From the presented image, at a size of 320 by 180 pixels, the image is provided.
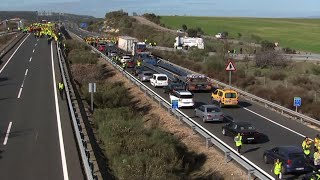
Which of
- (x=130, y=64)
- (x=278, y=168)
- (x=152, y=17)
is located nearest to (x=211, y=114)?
(x=278, y=168)

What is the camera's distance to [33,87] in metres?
36.8

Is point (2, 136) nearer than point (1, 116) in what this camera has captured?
Yes

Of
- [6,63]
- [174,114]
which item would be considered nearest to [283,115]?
[174,114]

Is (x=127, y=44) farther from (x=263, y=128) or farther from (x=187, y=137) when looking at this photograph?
(x=187, y=137)

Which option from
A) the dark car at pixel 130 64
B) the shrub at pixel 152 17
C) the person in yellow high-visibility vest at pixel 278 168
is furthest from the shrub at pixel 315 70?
the shrub at pixel 152 17

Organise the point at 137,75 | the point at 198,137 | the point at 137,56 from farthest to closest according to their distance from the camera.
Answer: the point at 137,56 → the point at 137,75 → the point at 198,137

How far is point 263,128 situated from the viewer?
88.6 ft

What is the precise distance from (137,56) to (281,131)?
44.4 meters

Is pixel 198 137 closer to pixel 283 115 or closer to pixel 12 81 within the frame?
pixel 283 115

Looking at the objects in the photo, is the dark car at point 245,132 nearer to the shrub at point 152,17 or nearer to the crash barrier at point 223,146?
the crash barrier at point 223,146

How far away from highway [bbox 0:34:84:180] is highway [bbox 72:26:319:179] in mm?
7976

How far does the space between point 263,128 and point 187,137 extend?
4.68 meters

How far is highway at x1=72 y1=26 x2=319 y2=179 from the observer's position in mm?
22344

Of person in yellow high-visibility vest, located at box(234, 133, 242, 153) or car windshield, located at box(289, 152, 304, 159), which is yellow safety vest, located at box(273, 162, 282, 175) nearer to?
car windshield, located at box(289, 152, 304, 159)
